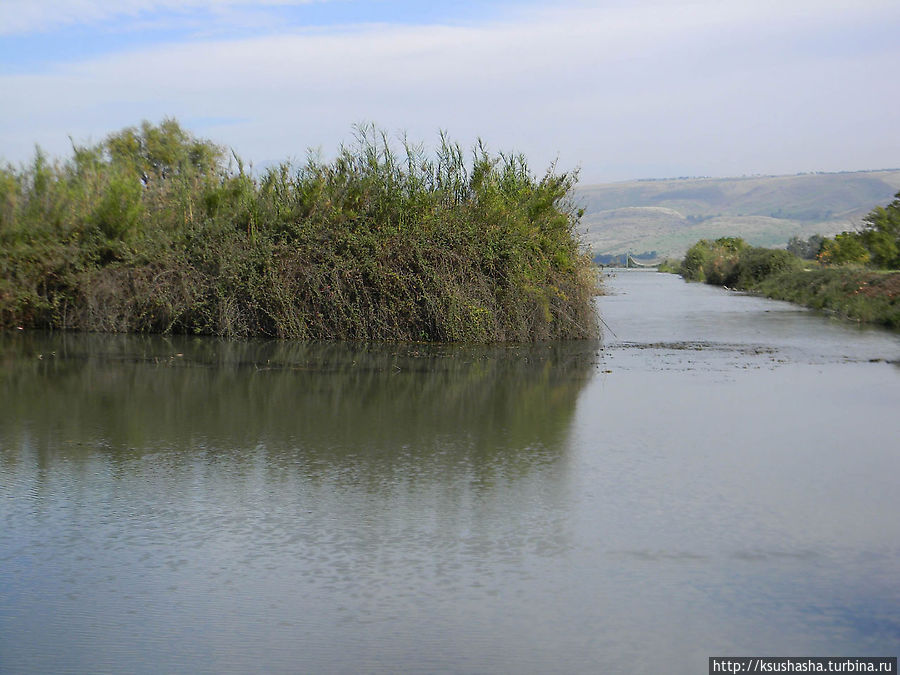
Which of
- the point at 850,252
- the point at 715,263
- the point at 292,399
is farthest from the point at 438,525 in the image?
the point at 715,263

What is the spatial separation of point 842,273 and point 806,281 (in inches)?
165

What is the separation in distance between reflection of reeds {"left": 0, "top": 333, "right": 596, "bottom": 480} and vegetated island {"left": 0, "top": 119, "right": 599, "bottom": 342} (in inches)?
41.0

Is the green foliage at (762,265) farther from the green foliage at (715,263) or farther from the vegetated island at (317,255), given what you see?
the vegetated island at (317,255)

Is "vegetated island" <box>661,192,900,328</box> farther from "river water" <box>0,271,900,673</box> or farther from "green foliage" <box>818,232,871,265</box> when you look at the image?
"river water" <box>0,271,900,673</box>

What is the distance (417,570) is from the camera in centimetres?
621

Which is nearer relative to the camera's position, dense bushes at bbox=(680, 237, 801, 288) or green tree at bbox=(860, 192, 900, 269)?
green tree at bbox=(860, 192, 900, 269)

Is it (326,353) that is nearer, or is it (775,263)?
(326,353)

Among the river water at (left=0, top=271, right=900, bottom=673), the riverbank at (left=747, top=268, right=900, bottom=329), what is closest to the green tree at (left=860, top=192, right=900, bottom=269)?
the riverbank at (left=747, top=268, right=900, bottom=329)

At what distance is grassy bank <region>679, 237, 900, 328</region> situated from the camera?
32.1 meters

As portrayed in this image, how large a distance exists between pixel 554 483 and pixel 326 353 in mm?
11459

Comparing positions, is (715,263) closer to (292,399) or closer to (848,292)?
(848,292)

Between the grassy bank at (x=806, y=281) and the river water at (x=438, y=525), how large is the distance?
18005 mm

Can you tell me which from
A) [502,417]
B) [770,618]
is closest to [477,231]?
[502,417]

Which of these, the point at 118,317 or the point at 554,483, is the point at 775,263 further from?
the point at 554,483
